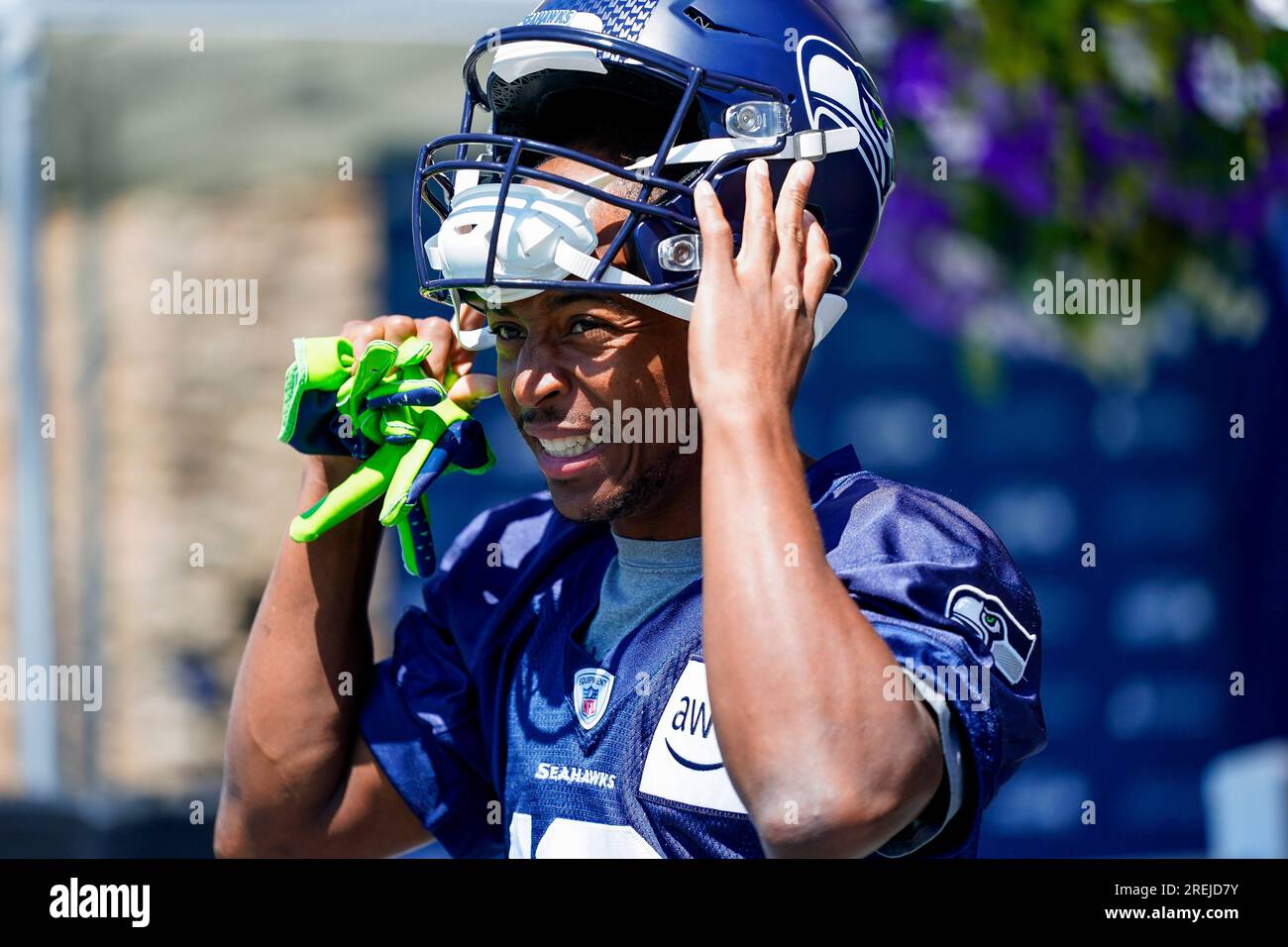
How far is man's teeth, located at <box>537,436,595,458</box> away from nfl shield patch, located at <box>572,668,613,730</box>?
0.85 ft

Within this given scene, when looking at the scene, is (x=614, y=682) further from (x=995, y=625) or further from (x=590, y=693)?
(x=995, y=625)

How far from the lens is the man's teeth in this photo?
188 centimetres

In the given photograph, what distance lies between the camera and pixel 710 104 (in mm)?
1881

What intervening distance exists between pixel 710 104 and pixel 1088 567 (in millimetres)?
3273

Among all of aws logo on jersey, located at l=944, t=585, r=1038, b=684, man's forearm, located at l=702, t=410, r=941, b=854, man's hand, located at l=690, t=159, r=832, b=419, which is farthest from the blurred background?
man's forearm, located at l=702, t=410, r=941, b=854

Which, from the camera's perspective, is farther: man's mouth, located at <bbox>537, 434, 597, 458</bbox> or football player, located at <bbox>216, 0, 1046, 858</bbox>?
man's mouth, located at <bbox>537, 434, 597, 458</bbox>

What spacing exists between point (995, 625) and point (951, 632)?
71 millimetres

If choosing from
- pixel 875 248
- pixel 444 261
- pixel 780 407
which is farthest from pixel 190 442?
pixel 780 407

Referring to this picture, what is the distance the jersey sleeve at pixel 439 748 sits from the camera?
2078 mm

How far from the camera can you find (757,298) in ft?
5.57

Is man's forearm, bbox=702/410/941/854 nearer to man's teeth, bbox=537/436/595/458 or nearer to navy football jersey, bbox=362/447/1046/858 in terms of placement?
navy football jersey, bbox=362/447/1046/858

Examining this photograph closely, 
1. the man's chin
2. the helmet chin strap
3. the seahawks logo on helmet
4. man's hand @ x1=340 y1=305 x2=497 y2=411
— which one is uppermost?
the seahawks logo on helmet

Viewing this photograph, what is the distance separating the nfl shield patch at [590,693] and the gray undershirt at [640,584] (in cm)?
2

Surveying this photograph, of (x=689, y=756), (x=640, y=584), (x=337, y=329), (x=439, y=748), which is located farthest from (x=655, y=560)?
(x=337, y=329)
